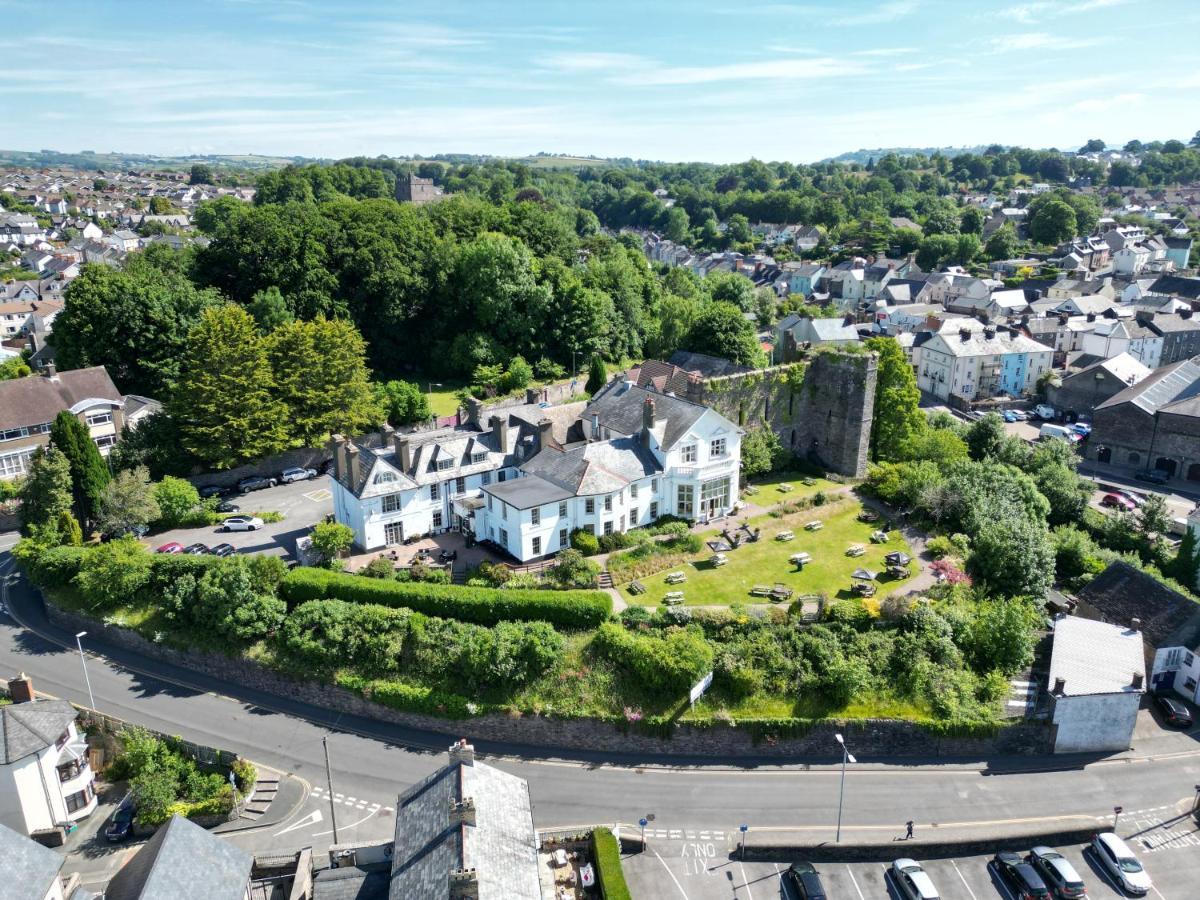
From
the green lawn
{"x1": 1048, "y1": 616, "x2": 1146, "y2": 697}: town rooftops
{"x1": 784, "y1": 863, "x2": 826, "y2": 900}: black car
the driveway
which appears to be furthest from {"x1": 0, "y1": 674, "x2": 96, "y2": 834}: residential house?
{"x1": 1048, "y1": 616, "x2": 1146, "y2": 697}: town rooftops

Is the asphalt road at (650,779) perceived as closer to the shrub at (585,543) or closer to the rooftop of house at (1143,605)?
the rooftop of house at (1143,605)

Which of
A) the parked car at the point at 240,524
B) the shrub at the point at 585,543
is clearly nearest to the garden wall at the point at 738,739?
the shrub at the point at 585,543

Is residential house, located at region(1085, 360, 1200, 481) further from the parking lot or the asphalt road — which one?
the parking lot

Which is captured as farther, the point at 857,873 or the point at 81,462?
the point at 81,462

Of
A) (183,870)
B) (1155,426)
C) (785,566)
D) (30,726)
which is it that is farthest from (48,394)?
(1155,426)

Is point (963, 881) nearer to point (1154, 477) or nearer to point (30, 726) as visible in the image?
point (30, 726)

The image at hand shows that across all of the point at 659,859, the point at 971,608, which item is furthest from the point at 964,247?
the point at 659,859
